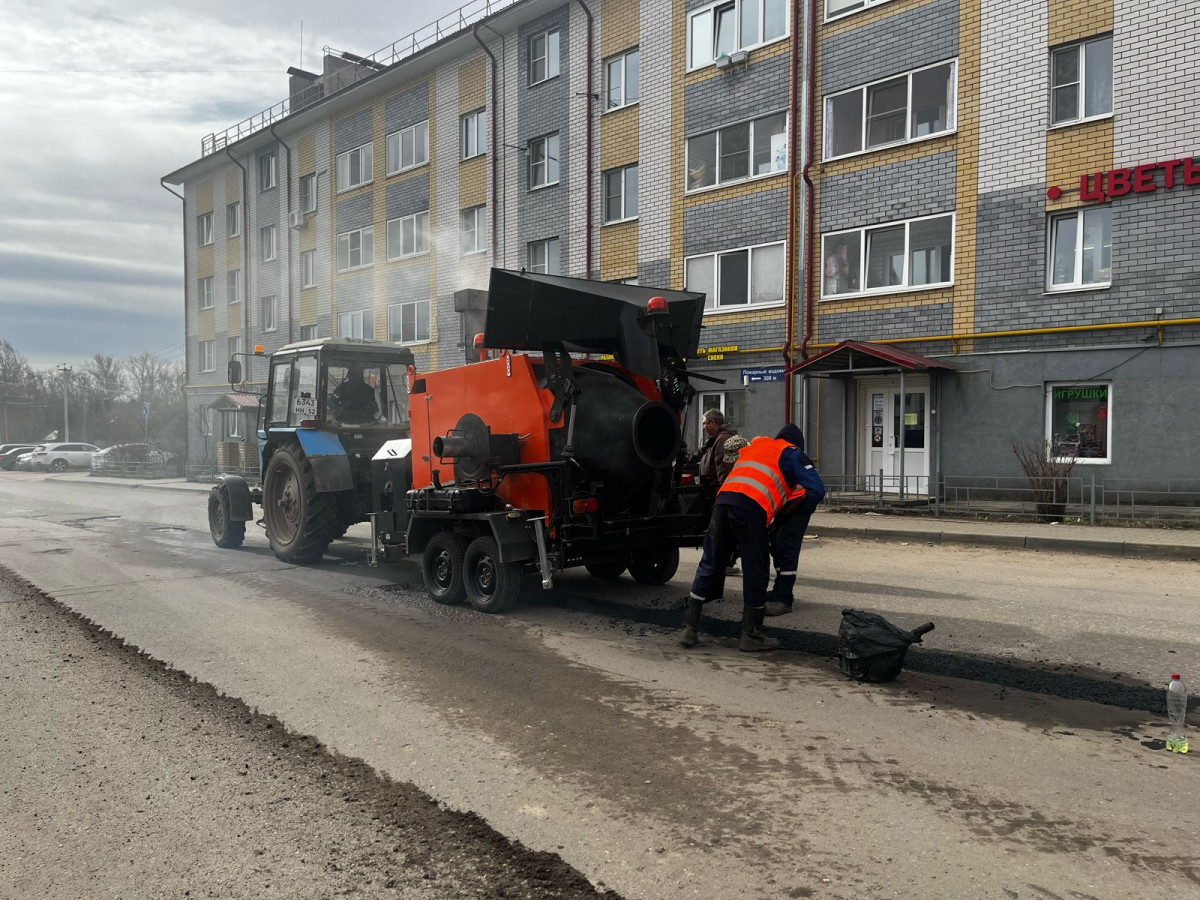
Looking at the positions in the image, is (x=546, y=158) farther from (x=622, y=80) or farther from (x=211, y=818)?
(x=211, y=818)

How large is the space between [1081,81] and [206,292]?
33578mm

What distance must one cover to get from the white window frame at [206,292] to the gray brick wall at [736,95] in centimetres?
2463

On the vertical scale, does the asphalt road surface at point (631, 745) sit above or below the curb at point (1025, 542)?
below

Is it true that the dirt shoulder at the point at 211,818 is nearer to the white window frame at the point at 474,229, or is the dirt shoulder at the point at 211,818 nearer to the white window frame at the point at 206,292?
the white window frame at the point at 474,229

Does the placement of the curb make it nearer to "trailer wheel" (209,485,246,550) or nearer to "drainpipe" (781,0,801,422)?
"drainpipe" (781,0,801,422)

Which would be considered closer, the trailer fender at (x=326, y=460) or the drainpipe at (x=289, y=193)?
the trailer fender at (x=326, y=460)

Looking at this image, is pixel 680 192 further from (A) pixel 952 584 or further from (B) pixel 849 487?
(A) pixel 952 584

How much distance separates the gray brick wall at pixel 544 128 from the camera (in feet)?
76.4

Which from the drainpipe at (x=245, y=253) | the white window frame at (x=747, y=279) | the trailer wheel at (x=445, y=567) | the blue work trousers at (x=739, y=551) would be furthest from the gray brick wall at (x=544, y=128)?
the blue work trousers at (x=739, y=551)

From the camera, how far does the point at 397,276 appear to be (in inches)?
1096

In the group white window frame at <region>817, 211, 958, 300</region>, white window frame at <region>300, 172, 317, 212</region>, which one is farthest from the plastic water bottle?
white window frame at <region>300, 172, 317, 212</region>

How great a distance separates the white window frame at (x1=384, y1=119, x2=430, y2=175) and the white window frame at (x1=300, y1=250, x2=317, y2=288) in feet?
18.0

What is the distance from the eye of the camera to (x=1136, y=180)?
14.4 m

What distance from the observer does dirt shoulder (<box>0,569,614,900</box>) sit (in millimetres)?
3096
